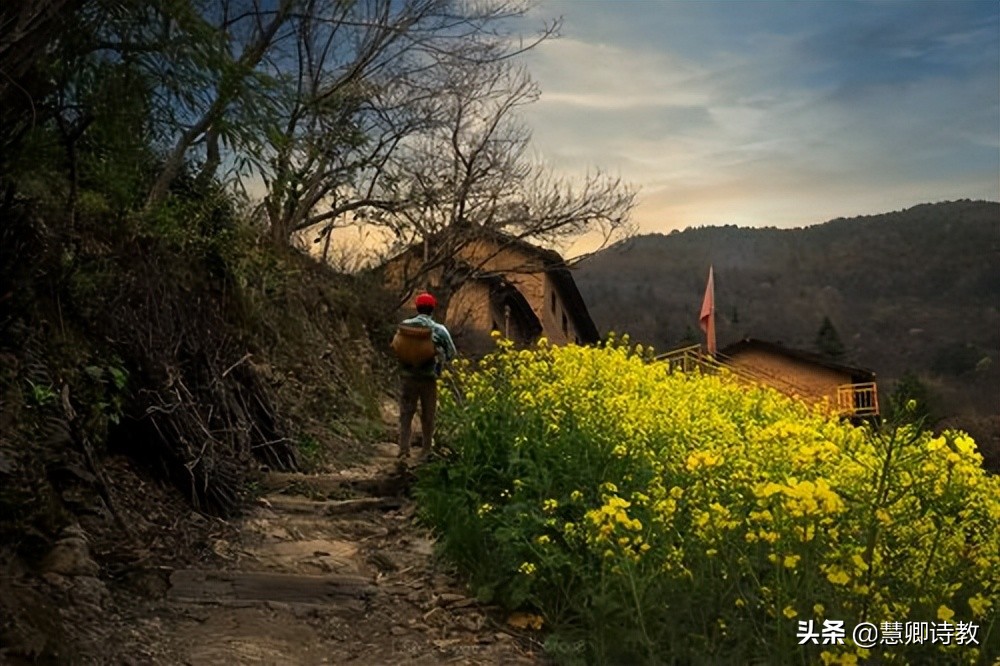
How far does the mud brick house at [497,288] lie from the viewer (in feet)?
72.1

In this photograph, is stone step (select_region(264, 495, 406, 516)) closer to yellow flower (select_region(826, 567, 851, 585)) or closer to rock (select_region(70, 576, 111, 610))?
rock (select_region(70, 576, 111, 610))

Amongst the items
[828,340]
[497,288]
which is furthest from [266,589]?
[828,340]

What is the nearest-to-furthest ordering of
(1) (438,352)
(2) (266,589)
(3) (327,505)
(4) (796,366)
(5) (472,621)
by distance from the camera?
1. (5) (472,621)
2. (2) (266,589)
3. (3) (327,505)
4. (1) (438,352)
5. (4) (796,366)

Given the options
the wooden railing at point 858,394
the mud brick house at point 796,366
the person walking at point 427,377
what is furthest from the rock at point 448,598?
the mud brick house at point 796,366

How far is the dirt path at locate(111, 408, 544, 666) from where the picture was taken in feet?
14.9

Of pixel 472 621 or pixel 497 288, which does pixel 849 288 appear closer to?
pixel 497 288

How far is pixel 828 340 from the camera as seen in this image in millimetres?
47062

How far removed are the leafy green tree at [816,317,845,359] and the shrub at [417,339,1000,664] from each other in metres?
42.1

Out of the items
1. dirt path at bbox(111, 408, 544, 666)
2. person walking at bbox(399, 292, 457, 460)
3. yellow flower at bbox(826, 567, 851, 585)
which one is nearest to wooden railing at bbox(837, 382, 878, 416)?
person walking at bbox(399, 292, 457, 460)

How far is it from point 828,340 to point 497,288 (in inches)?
997

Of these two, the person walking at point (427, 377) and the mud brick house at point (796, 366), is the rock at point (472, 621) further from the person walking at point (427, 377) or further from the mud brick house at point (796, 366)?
the mud brick house at point (796, 366)

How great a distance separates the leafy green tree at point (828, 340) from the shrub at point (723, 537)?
4206 centimetres

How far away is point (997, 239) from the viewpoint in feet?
128

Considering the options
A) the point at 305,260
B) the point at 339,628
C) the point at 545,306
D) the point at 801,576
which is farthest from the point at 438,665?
the point at 545,306
